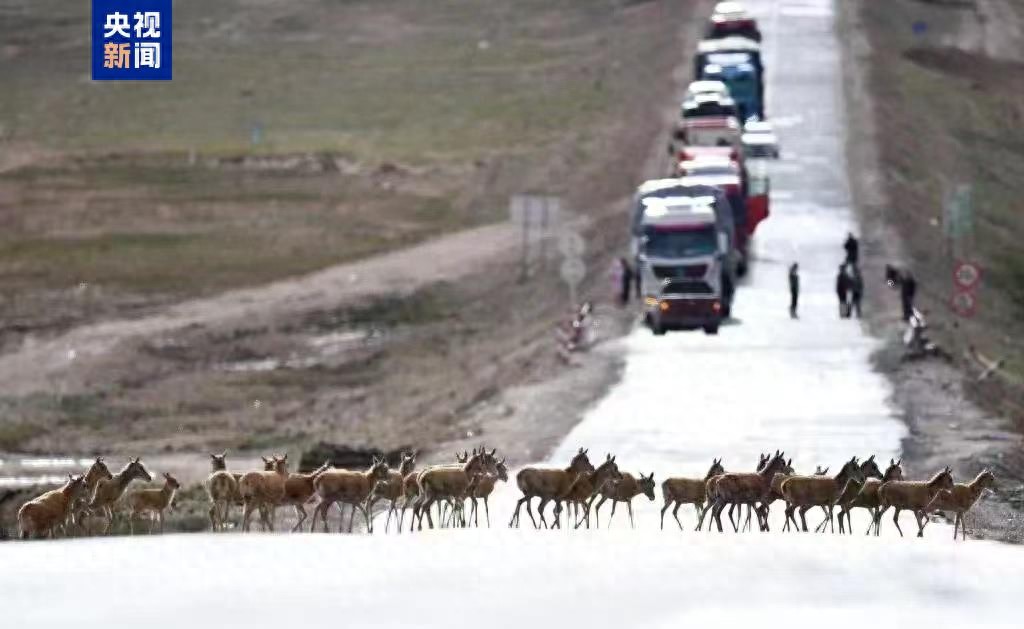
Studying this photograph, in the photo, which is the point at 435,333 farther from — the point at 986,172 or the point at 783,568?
the point at 783,568

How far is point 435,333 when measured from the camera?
65.4 metres

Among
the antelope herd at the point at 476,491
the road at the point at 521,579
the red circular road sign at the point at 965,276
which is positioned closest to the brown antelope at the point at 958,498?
the antelope herd at the point at 476,491

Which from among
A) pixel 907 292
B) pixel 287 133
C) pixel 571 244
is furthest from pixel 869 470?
→ pixel 287 133

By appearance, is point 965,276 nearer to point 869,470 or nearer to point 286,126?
point 869,470

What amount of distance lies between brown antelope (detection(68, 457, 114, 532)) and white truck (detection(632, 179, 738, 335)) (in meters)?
30.7

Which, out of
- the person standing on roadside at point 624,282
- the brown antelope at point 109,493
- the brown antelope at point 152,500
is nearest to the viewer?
the brown antelope at point 109,493

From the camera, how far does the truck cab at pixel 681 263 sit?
56.8 metres

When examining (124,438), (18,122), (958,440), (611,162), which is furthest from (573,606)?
(18,122)

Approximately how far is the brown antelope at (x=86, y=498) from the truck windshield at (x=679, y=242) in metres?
30.9

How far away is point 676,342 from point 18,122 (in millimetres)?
54625

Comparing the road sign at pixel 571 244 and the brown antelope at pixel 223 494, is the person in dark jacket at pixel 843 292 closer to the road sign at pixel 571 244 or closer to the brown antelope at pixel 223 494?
the road sign at pixel 571 244

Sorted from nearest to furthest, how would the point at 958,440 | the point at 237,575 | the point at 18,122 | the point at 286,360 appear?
the point at 237,575 → the point at 958,440 → the point at 286,360 → the point at 18,122

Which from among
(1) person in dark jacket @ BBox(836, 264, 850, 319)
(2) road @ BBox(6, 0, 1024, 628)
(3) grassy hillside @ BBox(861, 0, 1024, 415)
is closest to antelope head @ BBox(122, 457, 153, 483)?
(2) road @ BBox(6, 0, 1024, 628)

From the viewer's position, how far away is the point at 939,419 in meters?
44.0
